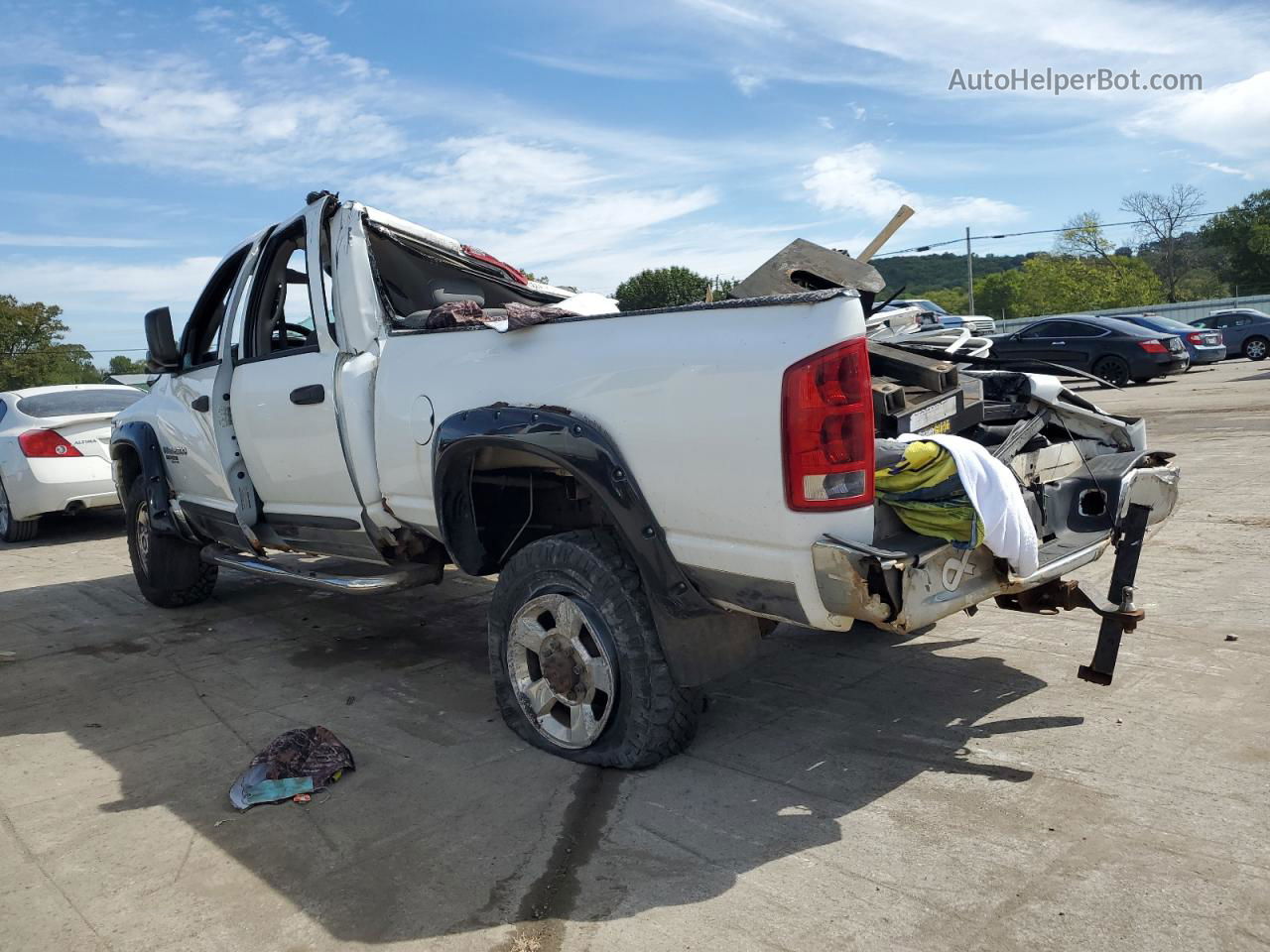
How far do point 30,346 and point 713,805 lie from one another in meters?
47.8

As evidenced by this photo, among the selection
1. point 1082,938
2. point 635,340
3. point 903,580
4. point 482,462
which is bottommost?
point 1082,938

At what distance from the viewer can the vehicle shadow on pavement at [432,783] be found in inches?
116

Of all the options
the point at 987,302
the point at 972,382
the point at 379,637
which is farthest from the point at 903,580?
the point at 987,302

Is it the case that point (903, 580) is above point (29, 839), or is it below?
above

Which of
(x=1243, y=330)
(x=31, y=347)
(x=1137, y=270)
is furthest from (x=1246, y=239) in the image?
(x=31, y=347)

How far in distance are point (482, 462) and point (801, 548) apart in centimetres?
157

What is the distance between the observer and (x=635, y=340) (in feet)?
10.9

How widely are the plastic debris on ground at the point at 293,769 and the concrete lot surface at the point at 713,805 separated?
9 centimetres

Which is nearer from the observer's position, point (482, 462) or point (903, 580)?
point (903, 580)

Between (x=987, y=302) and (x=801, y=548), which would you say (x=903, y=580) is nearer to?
(x=801, y=548)

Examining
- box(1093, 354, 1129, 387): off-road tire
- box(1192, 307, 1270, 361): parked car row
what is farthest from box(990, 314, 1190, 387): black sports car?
→ box(1192, 307, 1270, 361): parked car row

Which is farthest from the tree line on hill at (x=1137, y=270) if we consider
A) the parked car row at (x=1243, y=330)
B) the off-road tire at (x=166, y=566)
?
the off-road tire at (x=166, y=566)

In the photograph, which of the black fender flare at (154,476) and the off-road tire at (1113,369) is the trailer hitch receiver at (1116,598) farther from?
the off-road tire at (1113,369)

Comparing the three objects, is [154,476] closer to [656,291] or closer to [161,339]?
[161,339]
